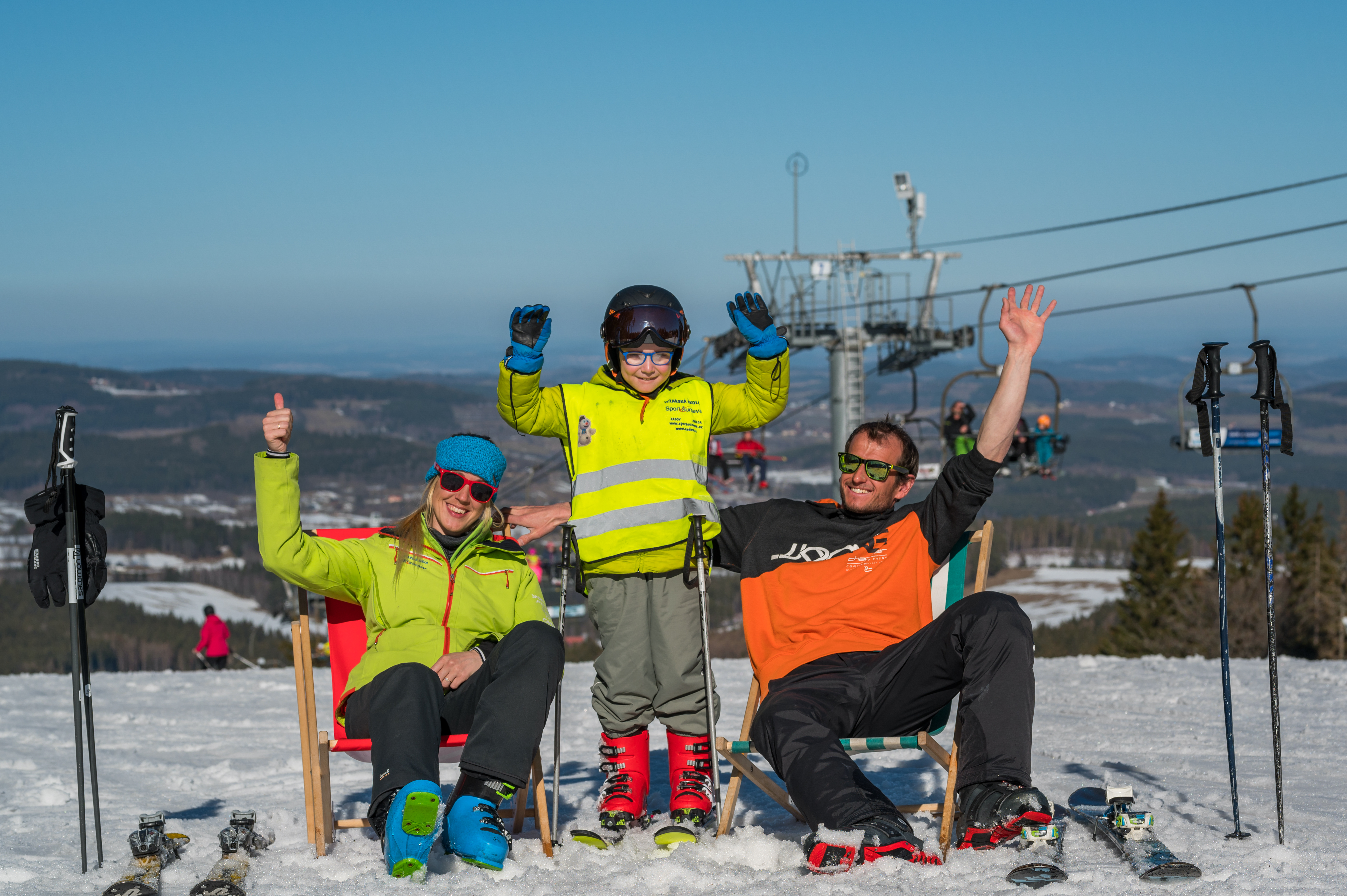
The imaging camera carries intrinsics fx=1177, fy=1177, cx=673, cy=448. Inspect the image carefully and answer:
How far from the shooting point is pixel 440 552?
354 centimetres

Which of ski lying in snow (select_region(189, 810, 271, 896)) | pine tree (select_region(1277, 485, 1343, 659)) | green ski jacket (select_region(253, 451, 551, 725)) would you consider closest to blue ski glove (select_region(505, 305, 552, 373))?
green ski jacket (select_region(253, 451, 551, 725))

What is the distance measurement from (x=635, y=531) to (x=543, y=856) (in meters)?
0.98

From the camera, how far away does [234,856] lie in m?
3.18

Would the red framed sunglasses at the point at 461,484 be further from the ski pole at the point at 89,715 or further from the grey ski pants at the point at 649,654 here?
the ski pole at the point at 89,715

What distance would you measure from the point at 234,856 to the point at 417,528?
103cm

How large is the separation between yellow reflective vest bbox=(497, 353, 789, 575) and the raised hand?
0.70 metres

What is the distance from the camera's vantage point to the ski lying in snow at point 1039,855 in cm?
269

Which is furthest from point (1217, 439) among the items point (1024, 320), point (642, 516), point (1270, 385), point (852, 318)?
point (852, 318)

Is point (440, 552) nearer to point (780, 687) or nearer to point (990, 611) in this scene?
point (780, 687)

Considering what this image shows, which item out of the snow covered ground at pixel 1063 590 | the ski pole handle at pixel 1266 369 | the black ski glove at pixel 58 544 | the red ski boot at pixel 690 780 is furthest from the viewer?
the snow covered ground at pixel 1063 590

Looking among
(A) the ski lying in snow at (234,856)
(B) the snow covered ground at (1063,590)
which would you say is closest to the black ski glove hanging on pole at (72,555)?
(A) the ski lying in snow at (234,856)

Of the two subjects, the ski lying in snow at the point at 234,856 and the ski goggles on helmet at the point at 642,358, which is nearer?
the ski lying in snow at the point at 234,856

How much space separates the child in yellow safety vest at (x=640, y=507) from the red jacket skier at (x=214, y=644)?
1395cm

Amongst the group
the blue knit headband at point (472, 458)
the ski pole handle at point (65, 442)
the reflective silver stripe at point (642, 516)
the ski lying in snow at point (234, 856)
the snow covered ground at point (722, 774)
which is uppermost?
the ski pole handle at point (65, 442)
